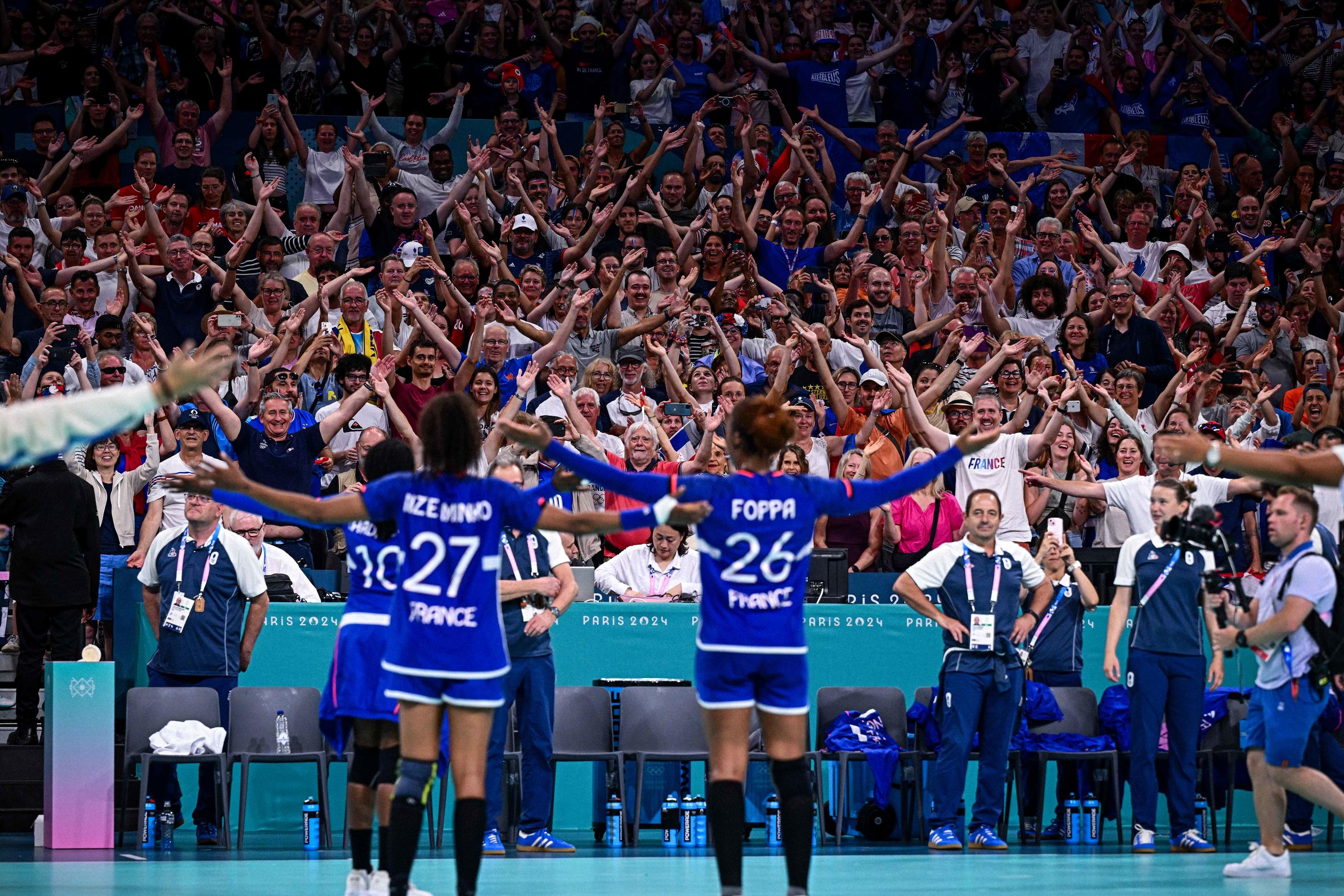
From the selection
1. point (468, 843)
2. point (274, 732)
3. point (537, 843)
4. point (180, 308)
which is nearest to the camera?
point (468, 843)

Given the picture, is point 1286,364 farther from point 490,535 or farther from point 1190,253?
point 490,535

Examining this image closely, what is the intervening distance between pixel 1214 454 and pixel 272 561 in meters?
7.98

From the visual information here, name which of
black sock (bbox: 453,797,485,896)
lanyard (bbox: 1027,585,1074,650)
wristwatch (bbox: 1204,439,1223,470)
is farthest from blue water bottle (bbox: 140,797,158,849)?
wristwatch (bbox: 1204,439,1223,470)

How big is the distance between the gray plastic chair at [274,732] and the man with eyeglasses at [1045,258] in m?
8.90

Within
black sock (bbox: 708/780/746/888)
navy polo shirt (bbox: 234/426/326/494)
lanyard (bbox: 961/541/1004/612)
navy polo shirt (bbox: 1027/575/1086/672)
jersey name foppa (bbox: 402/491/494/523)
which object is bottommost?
black sock (bbox: 708/780/746/888)

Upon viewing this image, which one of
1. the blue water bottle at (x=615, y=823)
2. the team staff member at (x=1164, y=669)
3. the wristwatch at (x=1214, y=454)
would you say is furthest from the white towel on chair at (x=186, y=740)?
the wristwatch at (x=1214, y=454)

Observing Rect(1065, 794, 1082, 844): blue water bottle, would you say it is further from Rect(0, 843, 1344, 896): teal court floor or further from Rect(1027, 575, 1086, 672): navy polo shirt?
Rect(1027, 575, 1086, 672): navy polo shirt

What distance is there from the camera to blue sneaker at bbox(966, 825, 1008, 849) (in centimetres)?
1095

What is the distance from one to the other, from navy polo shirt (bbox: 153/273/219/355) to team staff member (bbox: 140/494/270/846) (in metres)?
3.96

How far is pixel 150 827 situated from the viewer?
37.4ft

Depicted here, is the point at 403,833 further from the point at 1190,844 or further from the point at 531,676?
the point at 1190,844

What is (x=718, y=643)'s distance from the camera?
6.74m

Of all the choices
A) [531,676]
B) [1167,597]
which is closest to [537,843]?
[531,676]

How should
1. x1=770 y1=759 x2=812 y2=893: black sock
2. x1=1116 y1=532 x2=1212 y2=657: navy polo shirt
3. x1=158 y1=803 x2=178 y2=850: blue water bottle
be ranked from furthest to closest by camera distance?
x1=158 y1=803 x2=178 y2=850: blue water bottle
x1=1116 y1=532 x2=1212 y2=657: navy polo shirt
x1=770 y1=759 x2=812 y2=893: black sock
